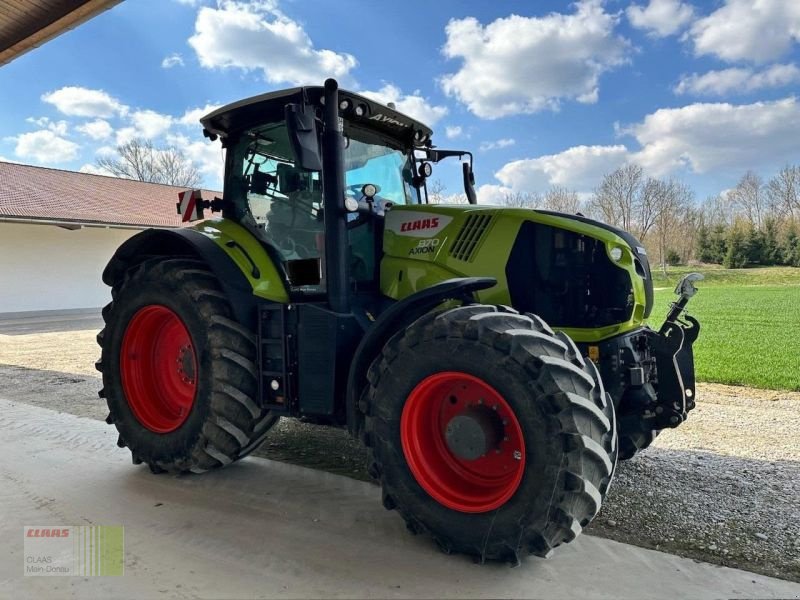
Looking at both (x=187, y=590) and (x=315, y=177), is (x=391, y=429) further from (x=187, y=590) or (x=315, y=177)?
(x=315, y=177)

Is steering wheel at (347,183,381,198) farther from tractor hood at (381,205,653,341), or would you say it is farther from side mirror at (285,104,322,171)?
tractor hood at (381,205,653,341)

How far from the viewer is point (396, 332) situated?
2.93 metres

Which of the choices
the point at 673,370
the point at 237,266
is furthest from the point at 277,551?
the point at 673,370

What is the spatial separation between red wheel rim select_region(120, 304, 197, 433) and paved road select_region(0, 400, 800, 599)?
0.43m

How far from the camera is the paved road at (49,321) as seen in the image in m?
14.7

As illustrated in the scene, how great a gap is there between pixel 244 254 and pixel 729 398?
5.63 m

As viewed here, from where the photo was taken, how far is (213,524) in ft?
10.1

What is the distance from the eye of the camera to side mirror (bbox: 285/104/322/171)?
2.94 meters

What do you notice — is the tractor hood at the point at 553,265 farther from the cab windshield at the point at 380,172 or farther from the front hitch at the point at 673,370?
the cab windshield at the point at 380,172

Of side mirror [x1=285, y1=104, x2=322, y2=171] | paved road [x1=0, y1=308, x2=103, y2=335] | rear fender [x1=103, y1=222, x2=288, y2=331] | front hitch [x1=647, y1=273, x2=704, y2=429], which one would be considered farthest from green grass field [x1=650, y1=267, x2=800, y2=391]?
paved road [x1=0, y1=308, x2=103, y2=335]

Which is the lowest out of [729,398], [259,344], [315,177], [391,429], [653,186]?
[729,398]

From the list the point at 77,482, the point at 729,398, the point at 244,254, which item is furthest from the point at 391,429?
the point at 729,398

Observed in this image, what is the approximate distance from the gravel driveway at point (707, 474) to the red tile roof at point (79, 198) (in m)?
13.6

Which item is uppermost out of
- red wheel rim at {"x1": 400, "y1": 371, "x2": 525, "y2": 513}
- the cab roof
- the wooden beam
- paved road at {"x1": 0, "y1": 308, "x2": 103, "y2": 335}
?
the wooden beam
